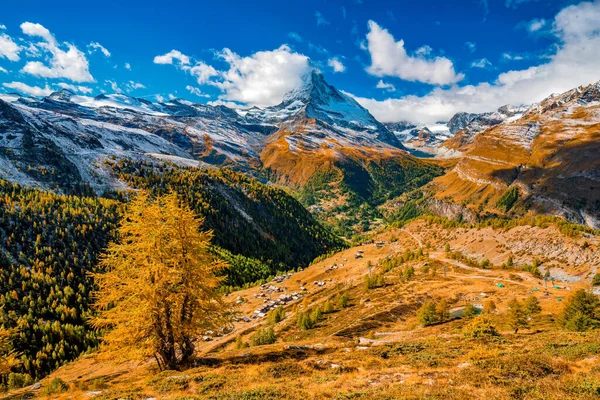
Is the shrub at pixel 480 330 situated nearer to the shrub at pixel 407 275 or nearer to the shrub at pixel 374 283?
the shrub at pixel 374 283

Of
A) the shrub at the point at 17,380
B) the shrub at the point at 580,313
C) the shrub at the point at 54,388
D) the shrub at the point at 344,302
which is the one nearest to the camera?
the shrub at the point at 54,388

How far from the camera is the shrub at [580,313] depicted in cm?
4681

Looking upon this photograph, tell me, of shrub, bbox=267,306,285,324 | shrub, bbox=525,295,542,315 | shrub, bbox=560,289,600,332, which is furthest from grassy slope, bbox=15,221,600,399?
shrub, bbox=267,306,285,324

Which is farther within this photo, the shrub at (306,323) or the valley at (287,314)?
the shrub at (306,323)

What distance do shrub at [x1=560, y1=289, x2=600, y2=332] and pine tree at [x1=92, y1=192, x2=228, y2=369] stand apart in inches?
2079

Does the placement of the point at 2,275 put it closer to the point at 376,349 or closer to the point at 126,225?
the point at 126,225

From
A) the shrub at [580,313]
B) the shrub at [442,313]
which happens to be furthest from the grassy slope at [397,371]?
the shrub at [580,313]

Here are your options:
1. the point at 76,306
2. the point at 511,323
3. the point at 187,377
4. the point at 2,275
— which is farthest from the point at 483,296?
the point at 2,275

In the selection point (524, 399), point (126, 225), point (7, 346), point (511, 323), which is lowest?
point (511, 323)

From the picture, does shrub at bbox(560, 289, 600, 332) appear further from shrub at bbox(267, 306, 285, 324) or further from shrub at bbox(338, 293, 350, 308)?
shrub at bbox(267, 306, 285, 324)

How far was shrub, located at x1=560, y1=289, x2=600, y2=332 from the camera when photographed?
4681cm

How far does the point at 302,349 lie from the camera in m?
39.8

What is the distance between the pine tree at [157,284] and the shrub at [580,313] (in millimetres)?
52816

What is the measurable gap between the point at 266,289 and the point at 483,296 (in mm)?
109637
